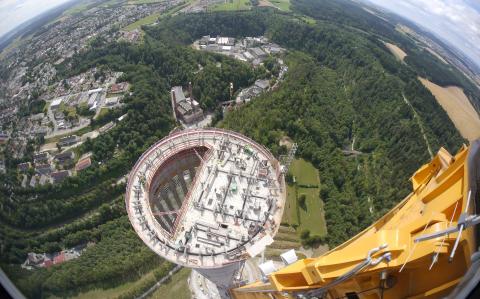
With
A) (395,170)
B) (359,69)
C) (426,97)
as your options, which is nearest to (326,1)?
(359,69)

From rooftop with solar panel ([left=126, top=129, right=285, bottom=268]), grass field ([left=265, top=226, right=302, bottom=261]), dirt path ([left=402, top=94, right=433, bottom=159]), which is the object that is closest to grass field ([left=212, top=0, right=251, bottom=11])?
dirt path ([left=402, top=94, right=433, bottom=159])

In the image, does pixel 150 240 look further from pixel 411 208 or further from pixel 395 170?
pixel 395 170

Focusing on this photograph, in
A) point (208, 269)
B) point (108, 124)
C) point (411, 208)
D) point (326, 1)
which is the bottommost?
point (326, 1)

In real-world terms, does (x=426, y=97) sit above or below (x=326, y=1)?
above

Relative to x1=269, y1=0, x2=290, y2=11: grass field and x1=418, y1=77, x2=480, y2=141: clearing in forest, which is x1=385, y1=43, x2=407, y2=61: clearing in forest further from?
x1=269, y1=0, x2=290, y2=11: grass field

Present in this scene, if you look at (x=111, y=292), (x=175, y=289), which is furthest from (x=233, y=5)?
(x=111, y=292)
